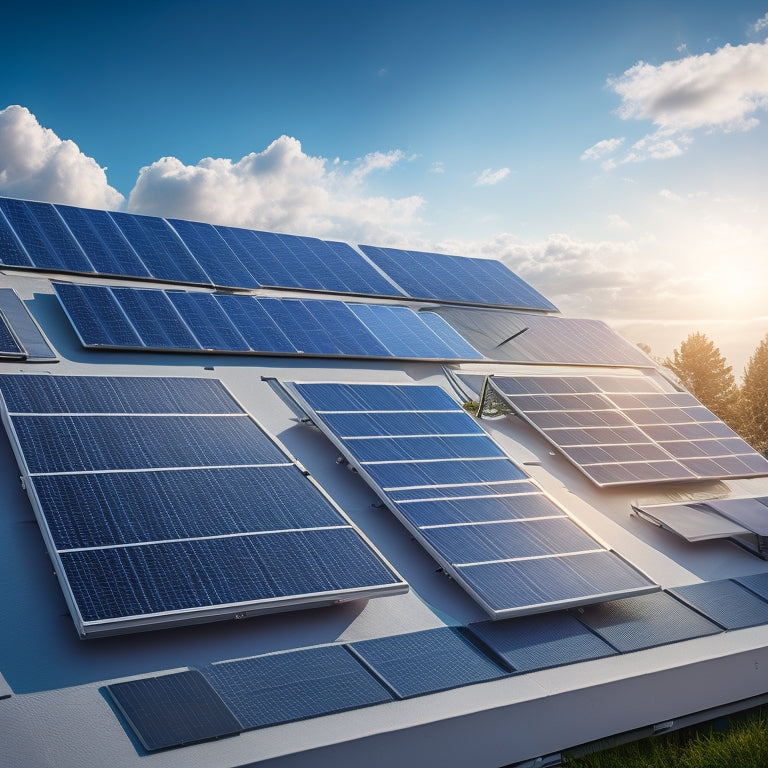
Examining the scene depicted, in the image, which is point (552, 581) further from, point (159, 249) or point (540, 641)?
point (159, 249)

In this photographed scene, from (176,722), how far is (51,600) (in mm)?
2537

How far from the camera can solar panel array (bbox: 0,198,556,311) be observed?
20031mm

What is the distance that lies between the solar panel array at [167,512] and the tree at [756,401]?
5781 centimetres

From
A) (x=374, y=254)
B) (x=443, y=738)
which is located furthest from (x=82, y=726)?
(x=374, y=254)

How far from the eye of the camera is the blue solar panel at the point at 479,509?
12852 millimetres

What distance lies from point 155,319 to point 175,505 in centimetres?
764

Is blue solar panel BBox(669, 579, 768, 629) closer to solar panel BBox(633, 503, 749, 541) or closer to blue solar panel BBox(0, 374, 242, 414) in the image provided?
solar panel BBox(633, 503, 749, 541)

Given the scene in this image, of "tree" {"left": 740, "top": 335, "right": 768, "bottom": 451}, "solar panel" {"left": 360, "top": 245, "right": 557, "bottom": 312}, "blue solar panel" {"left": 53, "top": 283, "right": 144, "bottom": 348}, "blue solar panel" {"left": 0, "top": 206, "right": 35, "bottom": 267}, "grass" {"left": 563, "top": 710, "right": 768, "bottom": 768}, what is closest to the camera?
"grass" {"left": 563, "top": 710, "right": 768, "bottom": 768}

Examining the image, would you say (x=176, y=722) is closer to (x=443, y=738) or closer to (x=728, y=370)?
(x=443, y=738)

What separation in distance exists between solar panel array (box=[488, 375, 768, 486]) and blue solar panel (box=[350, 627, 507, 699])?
688 centimetres

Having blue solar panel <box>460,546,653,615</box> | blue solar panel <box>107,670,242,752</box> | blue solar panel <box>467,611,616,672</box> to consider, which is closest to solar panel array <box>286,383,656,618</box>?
blue solar panel <box>460,546,653,615</box>

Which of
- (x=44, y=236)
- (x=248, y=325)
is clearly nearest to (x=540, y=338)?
(x=248, y=325)

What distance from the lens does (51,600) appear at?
377 inches

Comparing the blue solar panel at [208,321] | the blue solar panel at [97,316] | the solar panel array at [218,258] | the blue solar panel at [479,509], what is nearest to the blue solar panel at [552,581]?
the blue solar panel at [479,509]
